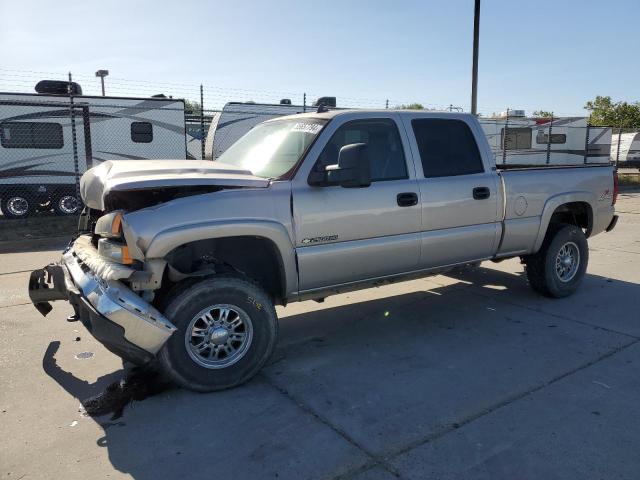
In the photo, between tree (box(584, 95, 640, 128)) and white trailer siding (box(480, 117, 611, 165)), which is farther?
tree (box(584, 95, 640, 128))

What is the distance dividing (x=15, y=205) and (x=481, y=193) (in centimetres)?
1257

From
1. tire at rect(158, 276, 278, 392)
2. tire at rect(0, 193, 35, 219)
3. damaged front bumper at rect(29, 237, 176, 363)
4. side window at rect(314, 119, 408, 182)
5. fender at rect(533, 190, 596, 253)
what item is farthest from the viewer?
tire at rect(0, 193, 35, 219)

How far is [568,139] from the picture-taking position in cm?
2327

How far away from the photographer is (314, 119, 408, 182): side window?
438 centimetres

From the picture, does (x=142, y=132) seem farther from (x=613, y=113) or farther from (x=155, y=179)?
(x=613, y=113)

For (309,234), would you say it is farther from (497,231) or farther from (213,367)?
(497,231)

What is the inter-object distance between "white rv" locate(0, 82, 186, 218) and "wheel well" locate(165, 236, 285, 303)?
9.71 metres

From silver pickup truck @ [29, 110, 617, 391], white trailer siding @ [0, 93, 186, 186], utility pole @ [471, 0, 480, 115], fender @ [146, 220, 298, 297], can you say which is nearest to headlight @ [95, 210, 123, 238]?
silver pickup truck @ [29, 110, 617, 391]

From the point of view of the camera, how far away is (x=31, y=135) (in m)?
13.1

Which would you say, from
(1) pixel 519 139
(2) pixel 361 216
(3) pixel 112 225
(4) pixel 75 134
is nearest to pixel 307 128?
(2) pixel 361 216

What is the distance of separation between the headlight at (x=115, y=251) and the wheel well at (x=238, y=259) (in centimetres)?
29

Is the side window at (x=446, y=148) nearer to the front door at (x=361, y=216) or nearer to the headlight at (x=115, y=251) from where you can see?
the front door at (x=361, y=216)

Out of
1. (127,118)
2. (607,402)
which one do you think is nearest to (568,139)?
(127,118)

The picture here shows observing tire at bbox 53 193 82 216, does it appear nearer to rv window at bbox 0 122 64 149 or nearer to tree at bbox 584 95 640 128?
rv window at bbox 0 122 64 149
